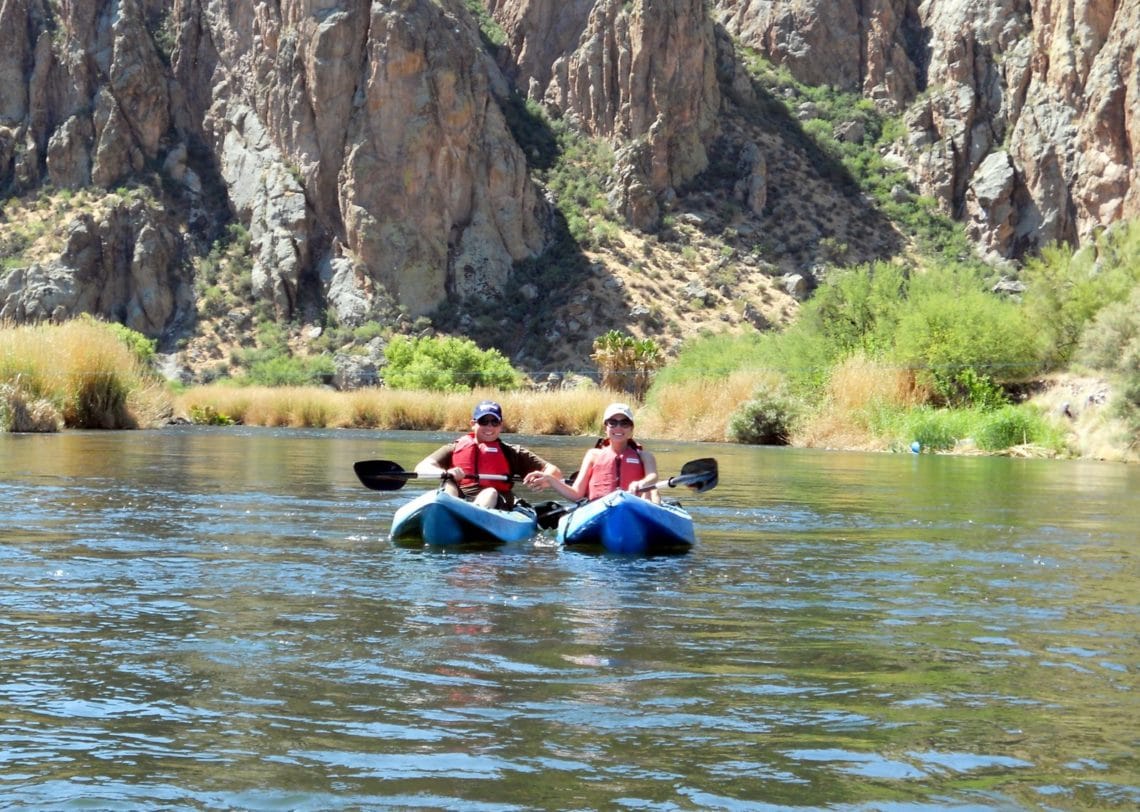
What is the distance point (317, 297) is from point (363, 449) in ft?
176

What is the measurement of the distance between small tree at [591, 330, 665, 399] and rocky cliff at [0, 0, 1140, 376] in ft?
48.3

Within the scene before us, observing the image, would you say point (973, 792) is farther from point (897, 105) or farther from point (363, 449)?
point (897, 105)

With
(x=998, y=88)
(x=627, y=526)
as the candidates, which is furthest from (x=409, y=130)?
(x=627, y=526)

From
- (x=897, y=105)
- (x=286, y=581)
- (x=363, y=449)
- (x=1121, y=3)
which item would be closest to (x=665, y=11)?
(x=897, y=105)

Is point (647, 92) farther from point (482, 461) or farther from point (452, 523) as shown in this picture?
point (452, 523)

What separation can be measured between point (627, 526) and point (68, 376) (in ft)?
90.7

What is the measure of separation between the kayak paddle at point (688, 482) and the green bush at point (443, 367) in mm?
50334

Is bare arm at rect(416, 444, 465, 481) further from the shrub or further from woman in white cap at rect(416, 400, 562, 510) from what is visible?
the shrub

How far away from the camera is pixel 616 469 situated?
14.8 metres

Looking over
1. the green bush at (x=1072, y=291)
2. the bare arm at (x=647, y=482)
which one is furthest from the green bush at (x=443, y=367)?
the bare arm at (x=647, y=482)

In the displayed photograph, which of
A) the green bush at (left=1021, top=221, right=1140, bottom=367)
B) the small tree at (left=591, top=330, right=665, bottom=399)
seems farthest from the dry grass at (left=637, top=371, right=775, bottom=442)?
the small tree at (left=591, top=330, right=665, bottom=399)

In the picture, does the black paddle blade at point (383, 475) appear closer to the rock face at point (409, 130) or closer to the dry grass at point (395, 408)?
the dry grass at point (395, 408)

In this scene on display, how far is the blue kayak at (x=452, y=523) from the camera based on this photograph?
45.7ft

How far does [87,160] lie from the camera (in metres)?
93.9
